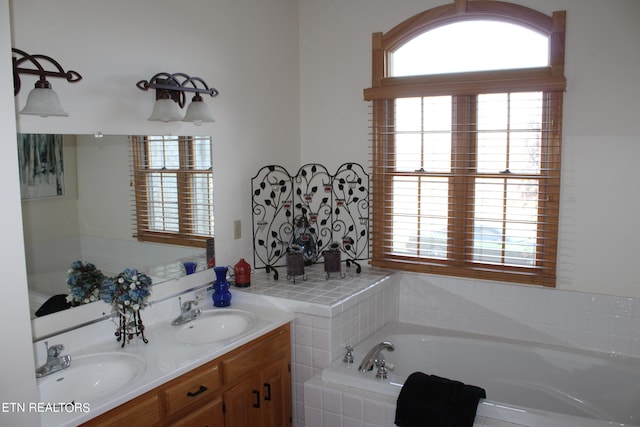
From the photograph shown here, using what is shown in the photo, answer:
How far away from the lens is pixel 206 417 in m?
2.52

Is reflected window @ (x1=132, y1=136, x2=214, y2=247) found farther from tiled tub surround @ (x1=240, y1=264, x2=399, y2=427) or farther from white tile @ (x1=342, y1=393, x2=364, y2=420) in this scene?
white tile @ (x1=342, y1=393, x2=364, y2=420)

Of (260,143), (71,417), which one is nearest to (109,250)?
(71,417)

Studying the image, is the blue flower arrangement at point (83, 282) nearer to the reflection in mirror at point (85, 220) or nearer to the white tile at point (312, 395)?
the reflection in mirror at point (85, 220)

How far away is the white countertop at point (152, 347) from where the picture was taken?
79.2 inches

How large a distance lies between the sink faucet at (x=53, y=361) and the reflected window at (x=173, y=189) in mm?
726

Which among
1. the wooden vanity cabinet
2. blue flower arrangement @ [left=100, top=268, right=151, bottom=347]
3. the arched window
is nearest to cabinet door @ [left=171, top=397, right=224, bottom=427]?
the wooden vanity cabinet

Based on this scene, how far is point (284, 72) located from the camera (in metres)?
3.98

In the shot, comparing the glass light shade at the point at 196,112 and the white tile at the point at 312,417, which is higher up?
the glass light shade at the point at 196,112

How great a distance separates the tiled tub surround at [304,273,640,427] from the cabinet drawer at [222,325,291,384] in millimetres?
246

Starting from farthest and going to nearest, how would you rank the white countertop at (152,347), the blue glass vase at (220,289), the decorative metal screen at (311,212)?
the decorative metal screen at (311,212) < the blue glass vase at (220,289) < the white countertop at (152,347)

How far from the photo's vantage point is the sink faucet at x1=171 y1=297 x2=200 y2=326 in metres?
2.93

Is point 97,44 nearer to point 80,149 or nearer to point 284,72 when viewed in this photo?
point 80,149

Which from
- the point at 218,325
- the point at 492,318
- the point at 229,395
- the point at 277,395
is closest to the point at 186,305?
the point at 218,325

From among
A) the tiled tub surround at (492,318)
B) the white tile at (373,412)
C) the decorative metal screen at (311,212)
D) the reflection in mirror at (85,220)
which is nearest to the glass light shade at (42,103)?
the reflection in mirror at (85,220)
